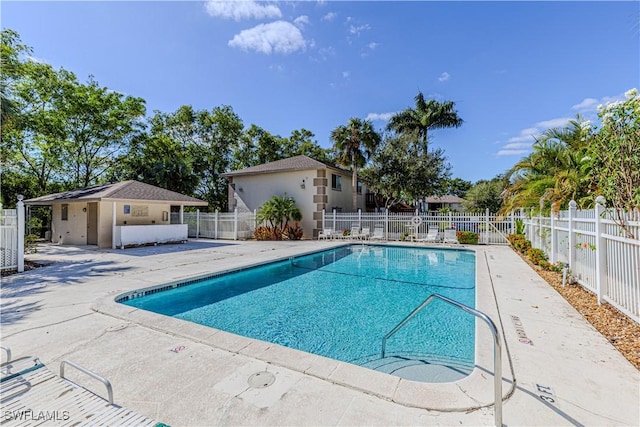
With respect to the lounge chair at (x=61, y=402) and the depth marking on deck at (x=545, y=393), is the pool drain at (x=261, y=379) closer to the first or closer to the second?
the lounge chair at (x=61, y=402)

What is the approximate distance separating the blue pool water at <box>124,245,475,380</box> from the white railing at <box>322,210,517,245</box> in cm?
644

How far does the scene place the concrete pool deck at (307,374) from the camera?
235 cm

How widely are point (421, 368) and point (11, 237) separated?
1143 centimetres

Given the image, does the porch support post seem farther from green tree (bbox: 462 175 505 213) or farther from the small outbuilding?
green tree (bbox: 462 175 505 213)

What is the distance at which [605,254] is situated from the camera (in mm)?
4961

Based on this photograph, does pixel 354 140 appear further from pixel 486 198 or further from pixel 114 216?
pixel 486 198

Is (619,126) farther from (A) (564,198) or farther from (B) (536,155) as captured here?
(B) (536,155)

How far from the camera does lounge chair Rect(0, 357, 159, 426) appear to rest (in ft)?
6.75

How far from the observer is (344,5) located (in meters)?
10.9

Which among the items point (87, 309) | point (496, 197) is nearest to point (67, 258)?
point (87, 309)

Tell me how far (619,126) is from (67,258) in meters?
16.8

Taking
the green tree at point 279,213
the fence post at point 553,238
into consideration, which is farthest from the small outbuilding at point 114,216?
the fence post at point 553,238

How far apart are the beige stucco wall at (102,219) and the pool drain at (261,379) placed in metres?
15.1

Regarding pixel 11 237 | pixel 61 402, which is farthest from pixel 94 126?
pixel 61 402
